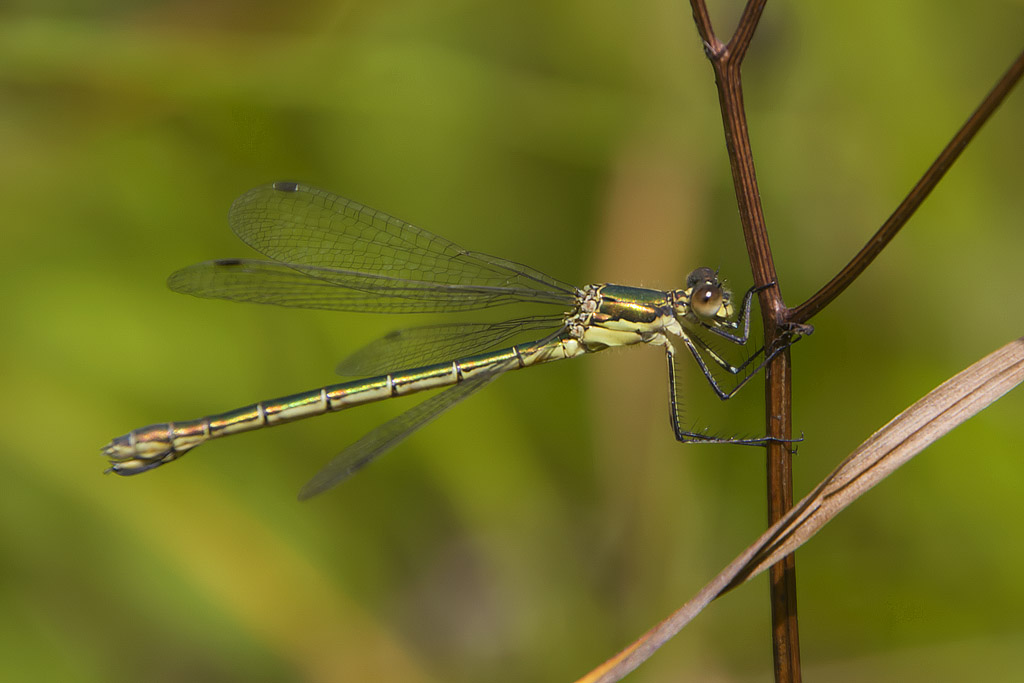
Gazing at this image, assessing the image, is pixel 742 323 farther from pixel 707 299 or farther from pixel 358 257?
pixel 358 257

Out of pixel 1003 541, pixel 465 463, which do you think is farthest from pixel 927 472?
pixel 465 463

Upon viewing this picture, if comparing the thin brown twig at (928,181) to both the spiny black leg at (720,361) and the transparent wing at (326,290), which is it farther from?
the transparent wing at (326,290)

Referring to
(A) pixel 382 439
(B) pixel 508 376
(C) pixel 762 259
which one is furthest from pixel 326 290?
(C) pixel 762 259

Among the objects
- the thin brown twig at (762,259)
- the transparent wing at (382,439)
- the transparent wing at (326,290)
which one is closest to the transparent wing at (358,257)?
the transparent wing at (326,290)

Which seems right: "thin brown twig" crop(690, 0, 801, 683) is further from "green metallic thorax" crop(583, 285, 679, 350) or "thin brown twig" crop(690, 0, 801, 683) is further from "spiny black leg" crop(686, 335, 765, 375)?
"green metallic thorax" crop(583, 285, 679, 350)

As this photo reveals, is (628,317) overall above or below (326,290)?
below

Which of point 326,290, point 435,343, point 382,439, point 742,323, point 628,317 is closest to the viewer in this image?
point 382,439

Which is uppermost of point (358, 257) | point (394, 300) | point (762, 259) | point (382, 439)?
point (358, 257)
